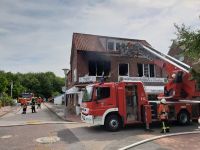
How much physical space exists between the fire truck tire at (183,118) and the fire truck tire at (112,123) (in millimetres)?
3929

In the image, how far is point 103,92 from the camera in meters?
16.1

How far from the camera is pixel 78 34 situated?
1316 inches

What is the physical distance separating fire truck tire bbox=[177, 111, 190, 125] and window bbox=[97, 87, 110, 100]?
4.62 meters

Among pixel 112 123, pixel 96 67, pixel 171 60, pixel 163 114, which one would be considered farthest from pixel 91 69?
pixel 163 114

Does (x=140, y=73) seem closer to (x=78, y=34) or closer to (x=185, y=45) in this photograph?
(x=78, y=34)

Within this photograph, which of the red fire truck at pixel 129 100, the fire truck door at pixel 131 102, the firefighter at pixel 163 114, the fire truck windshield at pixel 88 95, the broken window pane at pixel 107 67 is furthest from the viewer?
the broken window pane at pixel 107 67

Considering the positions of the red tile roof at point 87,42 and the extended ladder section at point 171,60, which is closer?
the extended ladder section at point 171,60

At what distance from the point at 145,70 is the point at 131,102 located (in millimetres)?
18109

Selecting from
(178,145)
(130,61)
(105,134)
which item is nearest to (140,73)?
(130,61)

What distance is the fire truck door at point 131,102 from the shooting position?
54.0ft

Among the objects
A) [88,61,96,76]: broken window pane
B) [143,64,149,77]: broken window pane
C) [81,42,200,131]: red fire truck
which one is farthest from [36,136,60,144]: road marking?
[143,64,149,77]: broken window pane

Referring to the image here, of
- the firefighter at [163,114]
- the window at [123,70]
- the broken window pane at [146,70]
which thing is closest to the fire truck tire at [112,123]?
the firefighter at [163,114]

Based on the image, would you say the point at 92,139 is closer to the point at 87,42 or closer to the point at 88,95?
the point at 88,95

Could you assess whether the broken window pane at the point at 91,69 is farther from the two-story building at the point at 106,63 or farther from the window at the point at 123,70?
the window at the point at 123,70
